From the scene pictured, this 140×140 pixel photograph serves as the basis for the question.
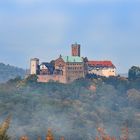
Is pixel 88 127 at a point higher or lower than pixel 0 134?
lower

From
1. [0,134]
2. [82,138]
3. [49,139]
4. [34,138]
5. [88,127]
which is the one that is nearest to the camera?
[49,139]

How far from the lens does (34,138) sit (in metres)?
169

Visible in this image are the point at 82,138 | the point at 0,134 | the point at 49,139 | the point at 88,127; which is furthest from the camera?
the point at 88,127

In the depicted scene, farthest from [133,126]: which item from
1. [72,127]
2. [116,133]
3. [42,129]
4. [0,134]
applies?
[0,134]

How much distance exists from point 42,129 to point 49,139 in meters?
167

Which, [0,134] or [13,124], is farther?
[13,124]

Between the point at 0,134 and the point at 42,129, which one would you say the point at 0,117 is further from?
the point at 0,134

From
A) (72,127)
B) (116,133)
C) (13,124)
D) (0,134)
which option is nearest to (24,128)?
(13,124)

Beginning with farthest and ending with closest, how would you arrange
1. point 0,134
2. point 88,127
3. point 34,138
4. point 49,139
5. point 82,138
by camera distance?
point 88,127
point 82,138
point 34,138
point 0,134
point 49,139

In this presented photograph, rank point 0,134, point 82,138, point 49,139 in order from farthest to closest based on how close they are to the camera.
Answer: point 82,138 → point 0,134 → point 49,139

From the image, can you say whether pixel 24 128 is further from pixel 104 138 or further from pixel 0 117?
pixel 104 138

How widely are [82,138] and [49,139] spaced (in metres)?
164

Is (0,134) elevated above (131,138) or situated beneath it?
elevated above

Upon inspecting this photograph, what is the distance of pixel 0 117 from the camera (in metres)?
198
